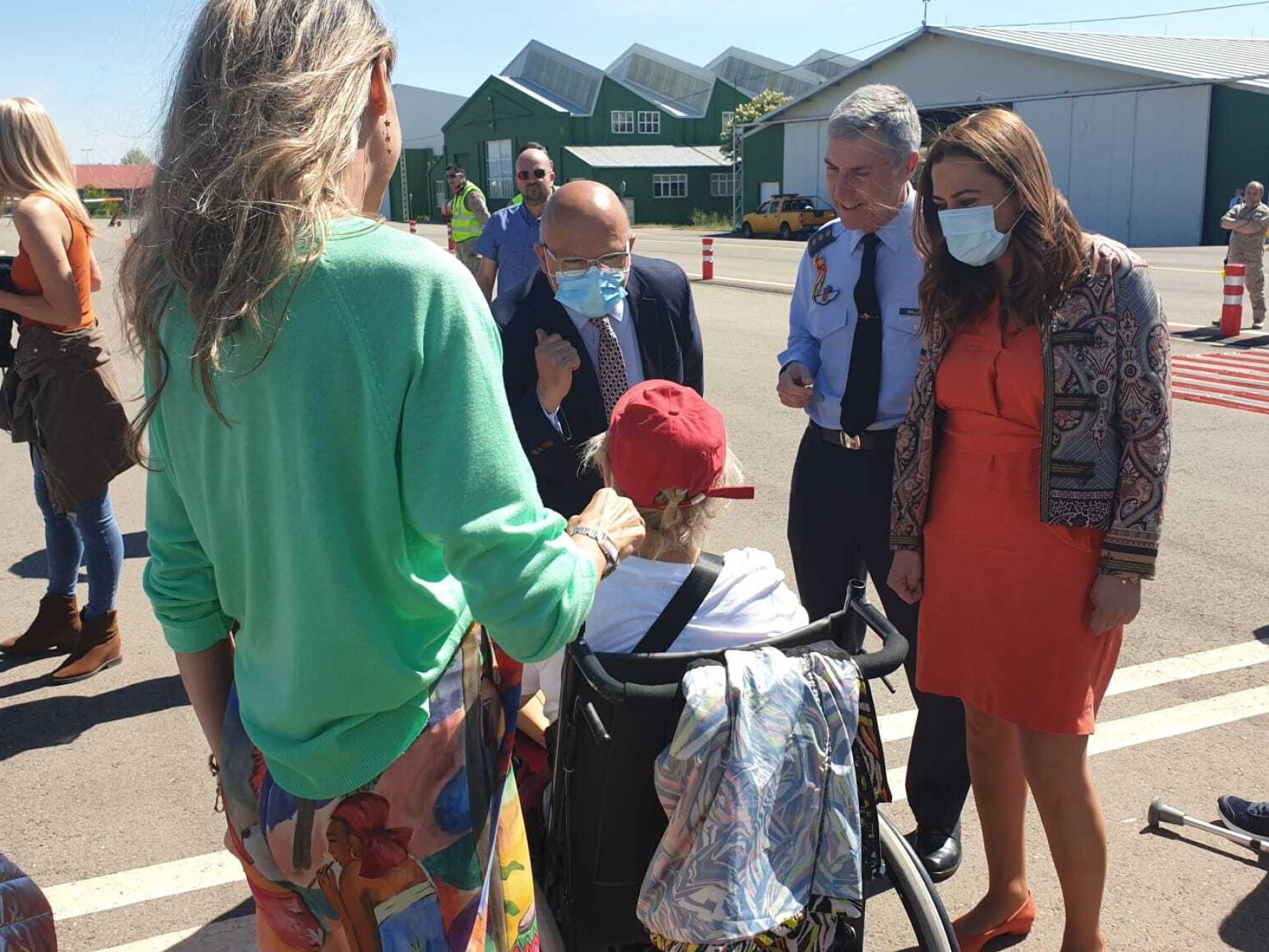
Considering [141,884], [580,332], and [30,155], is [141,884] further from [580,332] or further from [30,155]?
[30,155]

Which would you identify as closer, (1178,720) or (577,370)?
(577,370)

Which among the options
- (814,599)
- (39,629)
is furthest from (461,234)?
(814,599)

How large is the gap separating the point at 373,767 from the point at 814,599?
2167 mm

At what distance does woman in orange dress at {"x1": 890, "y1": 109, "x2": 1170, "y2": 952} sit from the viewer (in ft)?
8.14

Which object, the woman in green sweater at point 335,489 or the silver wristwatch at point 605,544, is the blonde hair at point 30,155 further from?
the silver wristwatch at point 605,544

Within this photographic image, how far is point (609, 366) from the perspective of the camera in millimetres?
3174

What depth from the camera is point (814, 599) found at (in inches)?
137

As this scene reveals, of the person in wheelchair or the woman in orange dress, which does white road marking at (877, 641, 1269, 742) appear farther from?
the person in wheelchair

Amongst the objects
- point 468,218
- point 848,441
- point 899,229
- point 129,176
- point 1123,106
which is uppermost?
point 1123,106

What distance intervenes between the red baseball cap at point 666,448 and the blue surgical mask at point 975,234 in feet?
2.77

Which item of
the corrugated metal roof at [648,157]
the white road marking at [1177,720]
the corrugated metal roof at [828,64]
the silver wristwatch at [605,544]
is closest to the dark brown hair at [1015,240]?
the silver wristwatch at [605,544]

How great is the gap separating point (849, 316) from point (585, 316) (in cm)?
81

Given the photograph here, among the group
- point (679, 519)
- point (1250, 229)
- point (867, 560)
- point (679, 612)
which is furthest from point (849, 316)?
point (1250, 229)

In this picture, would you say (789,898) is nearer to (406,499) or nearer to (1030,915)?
(406,499)
